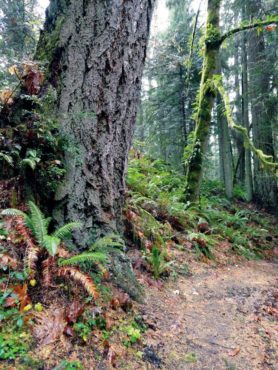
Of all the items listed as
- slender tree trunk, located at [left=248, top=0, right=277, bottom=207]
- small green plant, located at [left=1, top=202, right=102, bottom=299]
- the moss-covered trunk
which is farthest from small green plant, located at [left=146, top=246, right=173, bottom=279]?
slender tree trunk, located at [left=248, top=0, right=277, bottom=207]

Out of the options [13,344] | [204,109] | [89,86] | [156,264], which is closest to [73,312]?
[13,344]

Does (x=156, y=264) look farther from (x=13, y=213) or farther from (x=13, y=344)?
(x=13, y=344)

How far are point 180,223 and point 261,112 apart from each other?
24.4 ft

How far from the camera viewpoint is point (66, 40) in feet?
11.2

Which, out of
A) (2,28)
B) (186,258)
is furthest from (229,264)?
(2,28)

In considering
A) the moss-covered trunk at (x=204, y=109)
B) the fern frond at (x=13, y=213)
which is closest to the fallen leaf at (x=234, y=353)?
the fern frond at (x=13, y=213)

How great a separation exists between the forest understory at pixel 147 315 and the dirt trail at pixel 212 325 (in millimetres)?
12

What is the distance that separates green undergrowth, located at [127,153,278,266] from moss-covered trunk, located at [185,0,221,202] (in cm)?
49

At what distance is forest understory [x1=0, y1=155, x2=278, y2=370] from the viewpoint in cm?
224

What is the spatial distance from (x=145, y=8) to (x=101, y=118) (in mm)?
1544

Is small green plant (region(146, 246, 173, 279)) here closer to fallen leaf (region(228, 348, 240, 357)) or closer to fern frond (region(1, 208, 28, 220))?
fallen leaf (region(228, 348, 240, 357))

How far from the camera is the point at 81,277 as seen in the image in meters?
2.60

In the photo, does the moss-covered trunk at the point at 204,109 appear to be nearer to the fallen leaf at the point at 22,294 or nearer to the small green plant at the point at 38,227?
the small green plant at the point at 38,227

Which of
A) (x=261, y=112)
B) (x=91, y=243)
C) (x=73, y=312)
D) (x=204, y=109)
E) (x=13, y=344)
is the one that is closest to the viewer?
(x=13, y=344)
